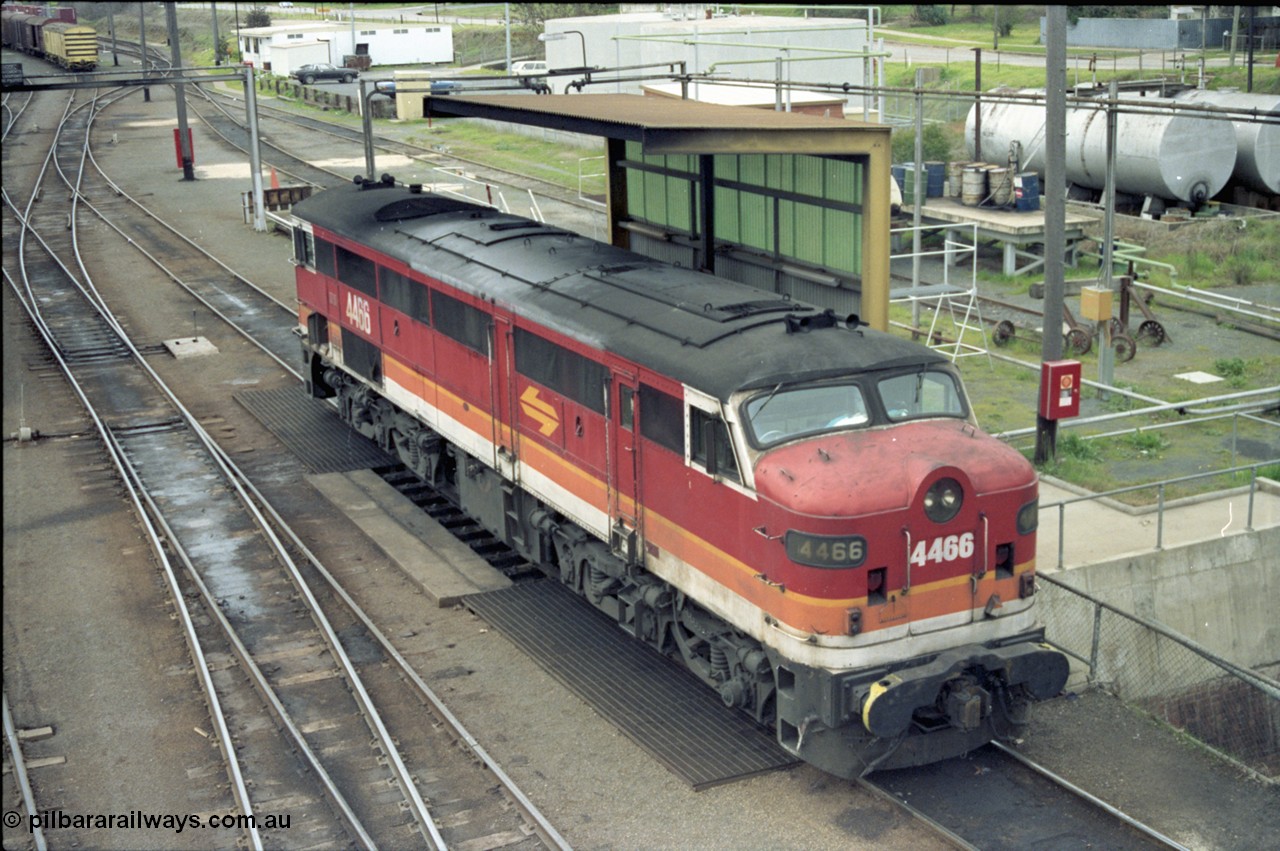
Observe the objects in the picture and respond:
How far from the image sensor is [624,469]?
1294cm

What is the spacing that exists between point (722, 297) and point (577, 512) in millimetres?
2630

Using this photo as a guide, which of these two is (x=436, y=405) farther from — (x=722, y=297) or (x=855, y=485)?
(x=855, y=485)

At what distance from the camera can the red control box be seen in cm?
1717

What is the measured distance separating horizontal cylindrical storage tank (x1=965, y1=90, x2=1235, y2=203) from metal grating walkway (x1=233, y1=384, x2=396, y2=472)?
1934cm

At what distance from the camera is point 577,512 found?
46.0 ft

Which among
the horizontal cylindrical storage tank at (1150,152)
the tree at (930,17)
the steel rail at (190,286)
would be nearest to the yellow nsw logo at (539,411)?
the steel rail at (190,286)

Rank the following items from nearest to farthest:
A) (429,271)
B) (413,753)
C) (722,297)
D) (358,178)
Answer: (413,753) < (722,297) < (429,271) < (358,178)

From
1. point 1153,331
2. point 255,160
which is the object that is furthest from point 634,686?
point 255,160

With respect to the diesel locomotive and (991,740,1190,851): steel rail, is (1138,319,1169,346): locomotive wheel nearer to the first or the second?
the diesel locomotive

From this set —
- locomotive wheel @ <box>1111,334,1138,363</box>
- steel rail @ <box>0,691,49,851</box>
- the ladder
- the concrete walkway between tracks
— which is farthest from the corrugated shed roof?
locomotive wheel @ <box>1111,334,1138,363</box>

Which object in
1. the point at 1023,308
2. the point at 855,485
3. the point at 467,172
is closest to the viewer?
the point at 855,485

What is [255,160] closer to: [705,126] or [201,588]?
[201,588]

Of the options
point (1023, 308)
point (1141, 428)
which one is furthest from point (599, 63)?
point (1141, 428)

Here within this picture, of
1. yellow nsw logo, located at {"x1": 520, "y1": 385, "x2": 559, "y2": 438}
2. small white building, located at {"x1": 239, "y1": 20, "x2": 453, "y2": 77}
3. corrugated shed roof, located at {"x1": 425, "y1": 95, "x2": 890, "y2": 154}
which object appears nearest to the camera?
yellow nsw logo, located at {"x1": 520, "y1": 385, "x2": 559, "y2": 438}
